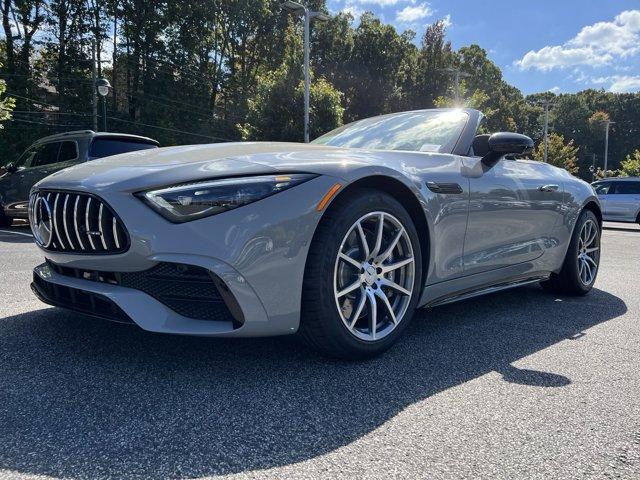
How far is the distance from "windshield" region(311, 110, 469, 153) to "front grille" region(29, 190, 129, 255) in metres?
1.76

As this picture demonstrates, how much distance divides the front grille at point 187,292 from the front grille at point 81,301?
0.42 feet

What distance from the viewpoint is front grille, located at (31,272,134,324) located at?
Result: 86.3 inches

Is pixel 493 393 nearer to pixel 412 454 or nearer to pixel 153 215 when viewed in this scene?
pixel 412 454

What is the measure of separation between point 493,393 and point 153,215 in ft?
5.20

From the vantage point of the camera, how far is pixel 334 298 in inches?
94.5

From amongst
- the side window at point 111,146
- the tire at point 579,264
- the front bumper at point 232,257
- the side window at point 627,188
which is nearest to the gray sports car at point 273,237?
the front bumper at point 232,257

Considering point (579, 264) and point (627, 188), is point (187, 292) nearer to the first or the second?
point (579, 264)

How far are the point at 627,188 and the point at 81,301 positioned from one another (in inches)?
750

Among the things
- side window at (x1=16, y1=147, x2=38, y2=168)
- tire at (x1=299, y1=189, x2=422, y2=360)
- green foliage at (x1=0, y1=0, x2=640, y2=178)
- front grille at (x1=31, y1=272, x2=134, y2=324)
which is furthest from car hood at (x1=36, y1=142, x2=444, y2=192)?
green foliage at (x1=0, y1=0, x2=640, y2=178)

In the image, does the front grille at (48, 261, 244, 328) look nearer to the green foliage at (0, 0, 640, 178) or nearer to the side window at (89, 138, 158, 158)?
the side window at (89, 138, 158, 158)

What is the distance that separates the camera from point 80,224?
92.0 inches

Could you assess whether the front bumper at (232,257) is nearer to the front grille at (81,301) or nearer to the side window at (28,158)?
the front grille at (81,301)

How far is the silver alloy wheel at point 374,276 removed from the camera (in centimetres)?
252

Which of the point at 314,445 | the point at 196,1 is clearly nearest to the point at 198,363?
the point at 314,445
